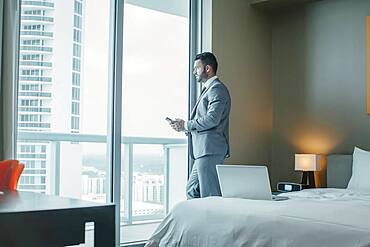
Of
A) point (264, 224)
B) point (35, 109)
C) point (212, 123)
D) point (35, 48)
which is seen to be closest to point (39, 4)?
point (35, 48)

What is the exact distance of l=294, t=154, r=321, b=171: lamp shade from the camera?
16.3 feet

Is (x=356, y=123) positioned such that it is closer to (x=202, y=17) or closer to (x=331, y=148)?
(x=331, y=148)

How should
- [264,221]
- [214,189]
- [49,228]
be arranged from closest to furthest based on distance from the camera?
1. [49,228]
2. [264,221]
3. [214,189]

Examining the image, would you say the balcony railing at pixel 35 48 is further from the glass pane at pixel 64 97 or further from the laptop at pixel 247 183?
the laptop at pixel 247 183

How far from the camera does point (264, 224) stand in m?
2.48

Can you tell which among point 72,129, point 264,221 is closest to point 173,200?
point 72,129

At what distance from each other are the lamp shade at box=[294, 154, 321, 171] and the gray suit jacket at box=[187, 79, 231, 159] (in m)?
1.17

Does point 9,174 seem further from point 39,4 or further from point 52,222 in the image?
point 39,4

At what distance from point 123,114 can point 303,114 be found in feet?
6.75

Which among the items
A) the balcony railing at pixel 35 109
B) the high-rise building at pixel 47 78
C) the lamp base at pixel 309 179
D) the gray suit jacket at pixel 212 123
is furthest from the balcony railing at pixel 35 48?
the lamp base at pixel 309 179

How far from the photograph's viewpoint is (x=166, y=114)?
494 cm

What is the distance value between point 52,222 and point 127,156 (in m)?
3.83

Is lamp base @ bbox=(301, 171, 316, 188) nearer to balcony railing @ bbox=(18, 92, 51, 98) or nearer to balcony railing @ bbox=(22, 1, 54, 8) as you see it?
balcony railing @ bbox=(18, 92, 51, 98)

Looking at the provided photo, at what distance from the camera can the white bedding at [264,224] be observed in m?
2.22
